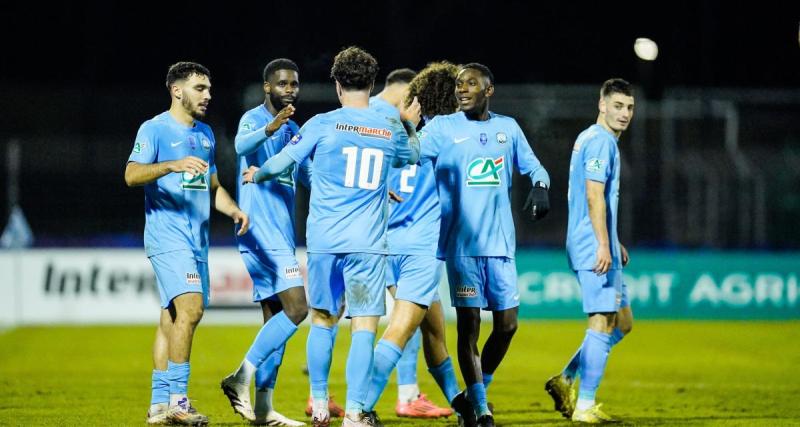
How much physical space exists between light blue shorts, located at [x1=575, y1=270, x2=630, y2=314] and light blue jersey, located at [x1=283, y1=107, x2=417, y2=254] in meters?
2.10

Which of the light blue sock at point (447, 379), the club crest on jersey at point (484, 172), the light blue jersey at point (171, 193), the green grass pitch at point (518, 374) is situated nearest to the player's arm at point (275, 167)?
the light blue jersey at point (171, 193)

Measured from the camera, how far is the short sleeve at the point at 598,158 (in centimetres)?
908

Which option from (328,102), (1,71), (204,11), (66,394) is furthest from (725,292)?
(1,71)

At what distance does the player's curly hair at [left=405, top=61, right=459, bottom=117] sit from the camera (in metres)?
9.02

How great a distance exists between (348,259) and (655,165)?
15.3 meters

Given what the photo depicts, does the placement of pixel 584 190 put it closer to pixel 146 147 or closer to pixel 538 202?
pixel 538 202

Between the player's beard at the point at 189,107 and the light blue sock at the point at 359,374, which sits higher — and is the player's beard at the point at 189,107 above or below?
above

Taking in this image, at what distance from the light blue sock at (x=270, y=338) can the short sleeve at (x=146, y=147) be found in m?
1.42

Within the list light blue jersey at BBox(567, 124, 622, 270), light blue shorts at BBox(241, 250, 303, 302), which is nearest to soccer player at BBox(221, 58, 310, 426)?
light blue shorts at BBox(241, 250, 303, 302)

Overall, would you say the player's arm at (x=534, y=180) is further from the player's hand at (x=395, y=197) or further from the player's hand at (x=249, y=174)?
the player's hand at (x=249, y=174)

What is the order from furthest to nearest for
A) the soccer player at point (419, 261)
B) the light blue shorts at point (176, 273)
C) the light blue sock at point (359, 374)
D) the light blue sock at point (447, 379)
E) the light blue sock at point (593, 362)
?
the light blue sock at point (593, 362) < the light blue sock at point (447, 379) < the light blue shorts at point (176, 273) < the soccer player at point (419, 261) < the light blue sock at point (359, 374)

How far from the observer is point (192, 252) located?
339 inches

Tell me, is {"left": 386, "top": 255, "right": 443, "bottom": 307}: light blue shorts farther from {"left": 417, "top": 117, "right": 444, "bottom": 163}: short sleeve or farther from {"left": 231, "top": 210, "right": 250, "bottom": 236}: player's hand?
{"left": 231, "top": 210, "right": 250, "bottom": 236}: player's hand

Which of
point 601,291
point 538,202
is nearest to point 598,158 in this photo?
point 601,291
